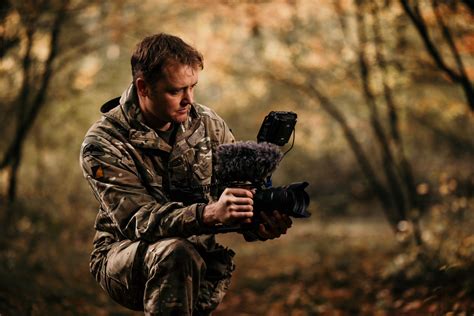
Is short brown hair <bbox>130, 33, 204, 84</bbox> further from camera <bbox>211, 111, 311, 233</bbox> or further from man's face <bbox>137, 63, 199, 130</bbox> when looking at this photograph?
camera <bbox>211, 111, 311, 233</bbox>

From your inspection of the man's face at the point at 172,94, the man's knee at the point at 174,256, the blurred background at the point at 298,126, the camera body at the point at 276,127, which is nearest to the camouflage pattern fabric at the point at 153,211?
the man's knee at the point at 174,256

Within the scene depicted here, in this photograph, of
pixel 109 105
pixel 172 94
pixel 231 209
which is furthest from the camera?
pixel 109 105

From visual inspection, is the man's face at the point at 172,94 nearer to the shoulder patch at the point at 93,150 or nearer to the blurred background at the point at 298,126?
the shoulder patch at the point at 93,150

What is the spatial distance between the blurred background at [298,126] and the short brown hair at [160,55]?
3.14 m

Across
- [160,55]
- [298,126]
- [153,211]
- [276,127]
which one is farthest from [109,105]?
[298,126]

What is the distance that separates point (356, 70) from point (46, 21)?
15.7 feet

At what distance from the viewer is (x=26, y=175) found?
50.5 ft

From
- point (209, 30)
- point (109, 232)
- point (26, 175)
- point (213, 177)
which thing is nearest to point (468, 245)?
point (213, 177)

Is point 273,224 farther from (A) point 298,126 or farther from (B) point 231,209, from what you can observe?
(A) point 298,126

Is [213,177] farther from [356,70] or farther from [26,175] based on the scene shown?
[26,175]

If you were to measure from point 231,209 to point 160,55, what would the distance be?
3.03ft

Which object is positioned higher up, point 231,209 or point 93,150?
point 93,150

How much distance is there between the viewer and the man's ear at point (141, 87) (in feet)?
11.9

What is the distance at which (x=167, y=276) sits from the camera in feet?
10.5
